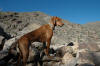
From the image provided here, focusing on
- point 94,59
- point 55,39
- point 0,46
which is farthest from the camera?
point 55,39

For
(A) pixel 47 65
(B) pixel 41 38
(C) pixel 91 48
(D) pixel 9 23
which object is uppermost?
(D) pixel 9 23

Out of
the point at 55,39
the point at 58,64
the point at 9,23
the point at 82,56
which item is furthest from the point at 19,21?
the point at 82,56

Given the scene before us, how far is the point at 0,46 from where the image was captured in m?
11.8

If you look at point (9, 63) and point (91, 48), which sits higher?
point (91, 48)

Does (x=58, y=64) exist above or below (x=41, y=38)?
below

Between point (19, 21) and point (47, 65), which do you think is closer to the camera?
point (47, 65)

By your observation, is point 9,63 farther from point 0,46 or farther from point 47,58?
point 0,46

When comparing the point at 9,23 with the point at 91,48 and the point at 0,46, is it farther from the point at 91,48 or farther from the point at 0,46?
the point at 91,48

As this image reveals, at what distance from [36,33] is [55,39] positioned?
10722 mm

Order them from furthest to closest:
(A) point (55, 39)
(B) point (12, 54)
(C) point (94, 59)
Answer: (A) point (55, 39), (B) point (12, 54), (C) point (94, 59)

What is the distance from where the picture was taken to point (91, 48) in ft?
24.4

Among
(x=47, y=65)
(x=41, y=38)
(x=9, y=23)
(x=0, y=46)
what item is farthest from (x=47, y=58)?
(x=9, y=23)

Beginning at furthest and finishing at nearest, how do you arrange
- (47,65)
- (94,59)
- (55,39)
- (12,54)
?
1. (55,39)
2. (12,54)
3. (47,65)
4. (94,59)

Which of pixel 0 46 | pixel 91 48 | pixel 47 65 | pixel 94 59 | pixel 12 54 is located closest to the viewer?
pixel 94 59
